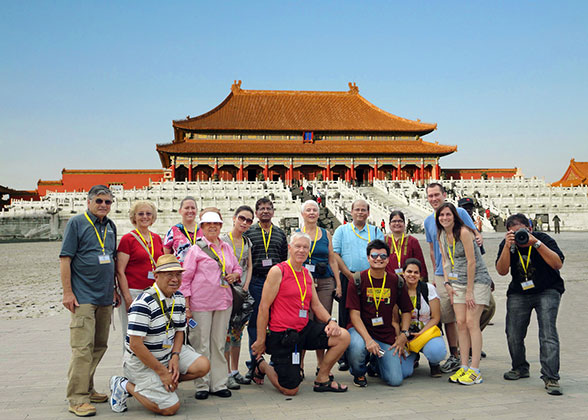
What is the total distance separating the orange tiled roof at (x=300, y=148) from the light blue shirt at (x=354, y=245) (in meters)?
35.2

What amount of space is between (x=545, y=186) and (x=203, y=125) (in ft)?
87.0

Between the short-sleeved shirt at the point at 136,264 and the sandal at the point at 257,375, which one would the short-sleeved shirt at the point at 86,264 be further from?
the sandal at the point at 257,375

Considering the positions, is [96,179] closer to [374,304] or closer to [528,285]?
[374,304]

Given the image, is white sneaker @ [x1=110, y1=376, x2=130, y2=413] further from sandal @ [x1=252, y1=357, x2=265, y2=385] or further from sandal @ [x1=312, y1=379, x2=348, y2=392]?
sandal @ [x1=312, y1=379, x2=348, y2=392]

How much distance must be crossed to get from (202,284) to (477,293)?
2.50 meters

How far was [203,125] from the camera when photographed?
138 ft

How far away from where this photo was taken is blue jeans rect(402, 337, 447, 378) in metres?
4.57

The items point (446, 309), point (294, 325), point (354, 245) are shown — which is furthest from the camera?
point (354, 245)

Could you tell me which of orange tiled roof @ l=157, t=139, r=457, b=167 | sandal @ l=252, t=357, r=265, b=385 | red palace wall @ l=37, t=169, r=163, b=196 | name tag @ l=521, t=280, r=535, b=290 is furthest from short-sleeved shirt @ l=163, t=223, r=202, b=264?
red palace wall @ l=37, t=169, r=163, b=196

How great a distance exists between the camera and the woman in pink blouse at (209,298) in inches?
170

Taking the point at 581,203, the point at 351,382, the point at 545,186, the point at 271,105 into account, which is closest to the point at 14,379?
the point at 351,382

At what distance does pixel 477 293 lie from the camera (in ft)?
14.9

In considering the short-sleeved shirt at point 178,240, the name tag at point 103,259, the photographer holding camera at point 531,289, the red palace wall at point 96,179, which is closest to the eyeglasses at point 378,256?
the photographer holding camera at point 531,289

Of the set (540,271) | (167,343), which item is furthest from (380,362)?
(167,343)
